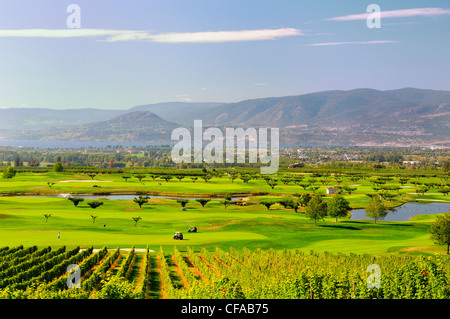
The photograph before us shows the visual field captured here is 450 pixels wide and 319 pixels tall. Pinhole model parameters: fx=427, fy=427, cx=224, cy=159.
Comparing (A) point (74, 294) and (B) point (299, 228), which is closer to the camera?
(A) point (74, 294)

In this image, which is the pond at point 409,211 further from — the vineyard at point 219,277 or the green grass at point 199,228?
the vineyard at point 219,277

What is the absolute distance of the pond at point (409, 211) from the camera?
97.8m

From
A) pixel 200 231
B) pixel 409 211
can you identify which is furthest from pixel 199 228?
pixel 409 211

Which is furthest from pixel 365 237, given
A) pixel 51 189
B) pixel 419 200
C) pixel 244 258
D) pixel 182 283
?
pixel 51 189

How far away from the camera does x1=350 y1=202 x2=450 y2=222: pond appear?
97750mm

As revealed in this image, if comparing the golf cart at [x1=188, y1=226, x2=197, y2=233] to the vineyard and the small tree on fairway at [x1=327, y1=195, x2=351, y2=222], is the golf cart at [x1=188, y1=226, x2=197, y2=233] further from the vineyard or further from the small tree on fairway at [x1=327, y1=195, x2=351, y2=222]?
the small tree on fairway at [x1=327, y1=195, x2=351, y2=222]

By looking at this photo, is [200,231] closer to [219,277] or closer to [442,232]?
[442,232]

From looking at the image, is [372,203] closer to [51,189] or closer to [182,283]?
[182,283]

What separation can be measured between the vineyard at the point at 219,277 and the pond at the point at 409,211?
5890cm

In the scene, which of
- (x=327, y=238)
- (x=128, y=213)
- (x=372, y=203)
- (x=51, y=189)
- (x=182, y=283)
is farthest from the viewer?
(x=51, y=189)

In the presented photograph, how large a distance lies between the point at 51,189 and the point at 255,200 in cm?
6176

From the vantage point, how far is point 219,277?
33.9 m

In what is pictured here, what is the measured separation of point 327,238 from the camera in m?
63.7
